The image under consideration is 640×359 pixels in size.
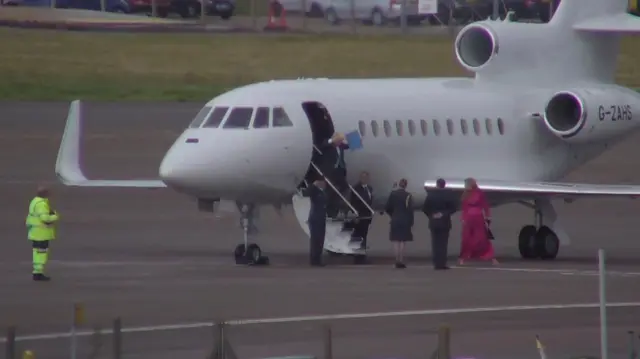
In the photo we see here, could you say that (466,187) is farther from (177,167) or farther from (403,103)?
(177,167)

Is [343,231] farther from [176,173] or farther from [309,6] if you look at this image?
[309,6]

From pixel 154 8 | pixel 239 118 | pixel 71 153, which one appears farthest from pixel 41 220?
pixel 154 8

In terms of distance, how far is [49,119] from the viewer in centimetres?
4672

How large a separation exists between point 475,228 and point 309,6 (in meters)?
39.2

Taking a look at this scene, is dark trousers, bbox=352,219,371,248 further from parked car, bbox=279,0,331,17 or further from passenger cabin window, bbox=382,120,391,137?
parked car, bbox=279,0,331,17

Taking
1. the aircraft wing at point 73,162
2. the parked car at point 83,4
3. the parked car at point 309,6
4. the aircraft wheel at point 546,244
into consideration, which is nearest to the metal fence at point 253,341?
the aircraft wheel at point 546,244

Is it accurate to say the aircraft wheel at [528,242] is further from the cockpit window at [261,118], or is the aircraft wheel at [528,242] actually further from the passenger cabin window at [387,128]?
the cockpit window at [261,118]

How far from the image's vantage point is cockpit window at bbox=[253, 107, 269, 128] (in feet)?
92.9

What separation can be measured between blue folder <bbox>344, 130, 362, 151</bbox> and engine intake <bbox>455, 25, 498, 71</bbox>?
3528mm

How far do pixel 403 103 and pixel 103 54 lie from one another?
23.9m

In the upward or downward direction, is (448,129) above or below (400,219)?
above

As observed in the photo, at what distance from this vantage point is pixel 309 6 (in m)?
67.4

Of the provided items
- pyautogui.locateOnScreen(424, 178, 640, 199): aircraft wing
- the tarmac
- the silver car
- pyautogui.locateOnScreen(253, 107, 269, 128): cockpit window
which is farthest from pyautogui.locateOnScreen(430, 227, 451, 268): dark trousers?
the silver car

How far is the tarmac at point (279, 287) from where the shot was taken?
20.5 m
